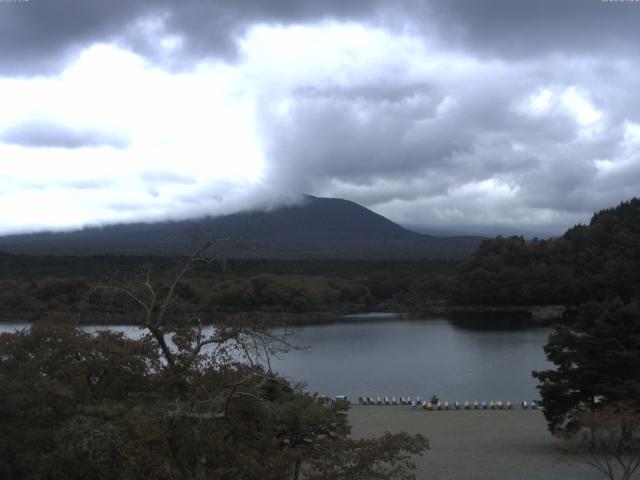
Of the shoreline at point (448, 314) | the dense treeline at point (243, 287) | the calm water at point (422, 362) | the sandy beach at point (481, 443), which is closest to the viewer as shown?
the sandy beach at point (481, 443)

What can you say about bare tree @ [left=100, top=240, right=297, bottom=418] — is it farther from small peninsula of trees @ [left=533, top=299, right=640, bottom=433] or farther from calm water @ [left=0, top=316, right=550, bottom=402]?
calm water @ [left=0, top=316, right=550, bottom=402]

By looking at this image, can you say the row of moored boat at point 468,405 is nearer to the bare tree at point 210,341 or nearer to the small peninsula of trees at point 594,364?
the small peninsula of trees at point 594,364

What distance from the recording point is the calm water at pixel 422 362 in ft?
93.2

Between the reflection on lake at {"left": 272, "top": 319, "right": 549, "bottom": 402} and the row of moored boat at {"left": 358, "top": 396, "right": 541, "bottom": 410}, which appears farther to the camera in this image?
the reflection on lake at {"left": 272, "top": 319, "right": 549, "bottom": 402}

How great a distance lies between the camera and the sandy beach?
1360 cm

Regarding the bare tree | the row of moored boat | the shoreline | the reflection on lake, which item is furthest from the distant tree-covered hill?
the bare tree

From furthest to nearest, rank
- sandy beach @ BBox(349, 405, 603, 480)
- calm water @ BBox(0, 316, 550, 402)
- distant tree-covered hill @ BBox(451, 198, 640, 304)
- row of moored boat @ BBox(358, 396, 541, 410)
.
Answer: distant tree-covered hill @ BBox(451, 198, 640, 304)
calm water @ BBox(0, 316, 550, 402)
row of moored boat @ BBox(358, 396, 541, 410)
sandy beach @ BBox(349, 405, 603, 480)

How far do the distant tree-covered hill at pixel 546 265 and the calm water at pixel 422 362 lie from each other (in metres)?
17.9

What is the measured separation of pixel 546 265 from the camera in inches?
2697

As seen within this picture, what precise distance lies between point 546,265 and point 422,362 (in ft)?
124

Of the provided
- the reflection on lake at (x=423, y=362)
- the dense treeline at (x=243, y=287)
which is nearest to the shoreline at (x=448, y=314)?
the dense treeline at (x=243, y=287)

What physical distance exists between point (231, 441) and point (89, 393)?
196 centimetres

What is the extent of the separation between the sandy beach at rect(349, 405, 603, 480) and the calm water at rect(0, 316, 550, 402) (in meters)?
3.44

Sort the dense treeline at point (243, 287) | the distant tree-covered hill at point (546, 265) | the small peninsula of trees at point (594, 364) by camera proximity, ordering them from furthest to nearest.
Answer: the distant tree-covered hill at point (546, 265)
the dense treeline at point (243, 287)
the small peninsula of trees at point (594, 364)
